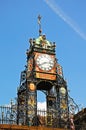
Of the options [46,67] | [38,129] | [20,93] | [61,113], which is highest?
[46,67]

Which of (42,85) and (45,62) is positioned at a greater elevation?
(45,62)

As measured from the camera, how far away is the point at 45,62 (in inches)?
1298

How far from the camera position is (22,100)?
105 ft

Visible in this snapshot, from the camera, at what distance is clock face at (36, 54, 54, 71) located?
32.7m

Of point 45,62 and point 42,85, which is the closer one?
point 45,62

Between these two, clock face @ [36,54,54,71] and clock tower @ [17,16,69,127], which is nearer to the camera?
clock tower @ [17,16,69,127]

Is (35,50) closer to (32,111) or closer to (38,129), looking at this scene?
(32,111)

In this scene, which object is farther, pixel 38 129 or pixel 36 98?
pixel 36 98

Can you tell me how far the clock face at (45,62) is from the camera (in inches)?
1288

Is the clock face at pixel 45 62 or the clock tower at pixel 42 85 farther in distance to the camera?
the clock face at pixel 45 62

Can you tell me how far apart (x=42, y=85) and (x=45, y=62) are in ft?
7.94

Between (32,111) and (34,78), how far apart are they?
3424 mm

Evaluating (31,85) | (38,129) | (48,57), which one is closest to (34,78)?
(31,85)

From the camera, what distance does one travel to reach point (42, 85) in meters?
33.8
